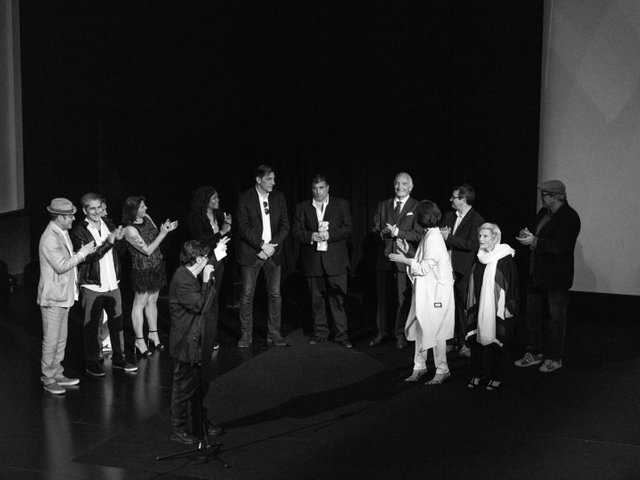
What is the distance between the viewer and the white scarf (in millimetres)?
6617

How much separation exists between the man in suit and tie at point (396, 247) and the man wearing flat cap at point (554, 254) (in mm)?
1017

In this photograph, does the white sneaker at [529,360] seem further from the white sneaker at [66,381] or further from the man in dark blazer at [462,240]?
the white sneaker at [66,381]

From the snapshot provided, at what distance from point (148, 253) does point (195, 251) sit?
6.16ft

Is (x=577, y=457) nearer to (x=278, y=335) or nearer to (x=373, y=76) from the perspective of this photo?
(x=278, y=335)

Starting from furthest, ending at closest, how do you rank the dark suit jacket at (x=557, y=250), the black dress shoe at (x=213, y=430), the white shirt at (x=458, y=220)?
the white shirt at (x=458, y=220), the dark suit jacket at (x=557, y=250), the black dress shoe at (x=213, y=430)

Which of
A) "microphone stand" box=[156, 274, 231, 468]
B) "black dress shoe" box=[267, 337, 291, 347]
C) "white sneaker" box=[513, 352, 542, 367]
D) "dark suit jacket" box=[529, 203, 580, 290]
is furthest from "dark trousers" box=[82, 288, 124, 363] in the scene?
"dark suit jacket" box=[529, 203, 580, 290]

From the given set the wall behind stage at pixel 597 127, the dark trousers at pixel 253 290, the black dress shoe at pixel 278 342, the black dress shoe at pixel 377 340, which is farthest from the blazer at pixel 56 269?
the wall behind stage at pixel 597 127

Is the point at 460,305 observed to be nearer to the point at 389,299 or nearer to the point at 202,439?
the point at 389,299

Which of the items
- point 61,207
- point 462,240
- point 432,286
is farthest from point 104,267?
point 462,240

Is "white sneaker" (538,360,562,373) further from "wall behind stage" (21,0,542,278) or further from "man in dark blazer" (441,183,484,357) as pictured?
"wall behind stage" (21,0,542,278)

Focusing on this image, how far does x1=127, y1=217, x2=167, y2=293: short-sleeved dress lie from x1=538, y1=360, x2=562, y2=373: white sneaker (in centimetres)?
310

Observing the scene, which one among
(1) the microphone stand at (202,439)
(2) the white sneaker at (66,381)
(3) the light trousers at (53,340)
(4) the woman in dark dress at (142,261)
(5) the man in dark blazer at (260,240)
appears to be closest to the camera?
(1) the microphone stand at (202,439)

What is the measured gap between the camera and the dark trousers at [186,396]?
5.67m

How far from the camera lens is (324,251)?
8.03 meters
